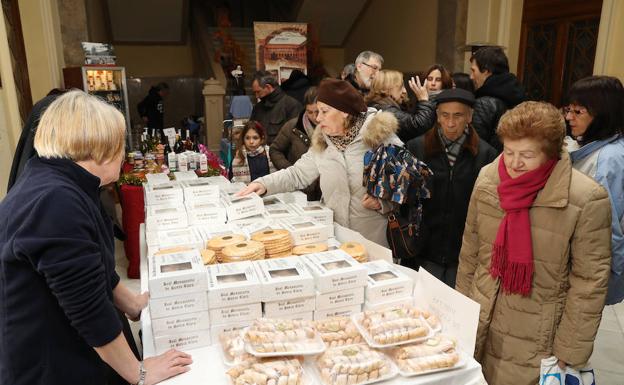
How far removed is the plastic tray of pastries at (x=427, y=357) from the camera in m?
1.37

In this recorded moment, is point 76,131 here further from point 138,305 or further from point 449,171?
point 449,171

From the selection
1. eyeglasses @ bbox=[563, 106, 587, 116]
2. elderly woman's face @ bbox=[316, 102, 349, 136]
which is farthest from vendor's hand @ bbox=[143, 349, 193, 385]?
eyeglasses @ bbox=[563, 106, 587, 116]

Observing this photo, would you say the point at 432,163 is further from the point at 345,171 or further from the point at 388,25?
the point at 388,25

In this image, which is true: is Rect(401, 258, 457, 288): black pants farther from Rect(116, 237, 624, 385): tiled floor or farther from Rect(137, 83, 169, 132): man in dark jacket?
Rect(137, 83, 169, 132): man in dark jacket

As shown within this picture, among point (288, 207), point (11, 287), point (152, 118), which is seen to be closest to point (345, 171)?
point (288, 207)

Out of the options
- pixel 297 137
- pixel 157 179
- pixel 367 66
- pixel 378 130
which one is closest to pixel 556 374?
pixel 378 130

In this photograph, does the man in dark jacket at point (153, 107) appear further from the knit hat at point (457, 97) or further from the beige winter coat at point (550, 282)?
the beige winter coat at point (550, 282)

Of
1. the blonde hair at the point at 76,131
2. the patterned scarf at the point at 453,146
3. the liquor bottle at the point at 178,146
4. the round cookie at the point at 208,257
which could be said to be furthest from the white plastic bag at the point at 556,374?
the liquor bottle at the point at 178,146

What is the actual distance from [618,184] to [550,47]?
5.14m

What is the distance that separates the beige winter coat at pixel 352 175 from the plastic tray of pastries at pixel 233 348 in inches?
41.2

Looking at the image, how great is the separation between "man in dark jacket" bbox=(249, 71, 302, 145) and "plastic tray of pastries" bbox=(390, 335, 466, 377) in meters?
3.63

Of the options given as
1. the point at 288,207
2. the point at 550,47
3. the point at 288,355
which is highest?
the point at 550,47

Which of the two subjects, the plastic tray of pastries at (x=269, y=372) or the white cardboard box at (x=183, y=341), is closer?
the plastic tray of pastries at (x=269, y=372)

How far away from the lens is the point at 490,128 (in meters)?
3.08
